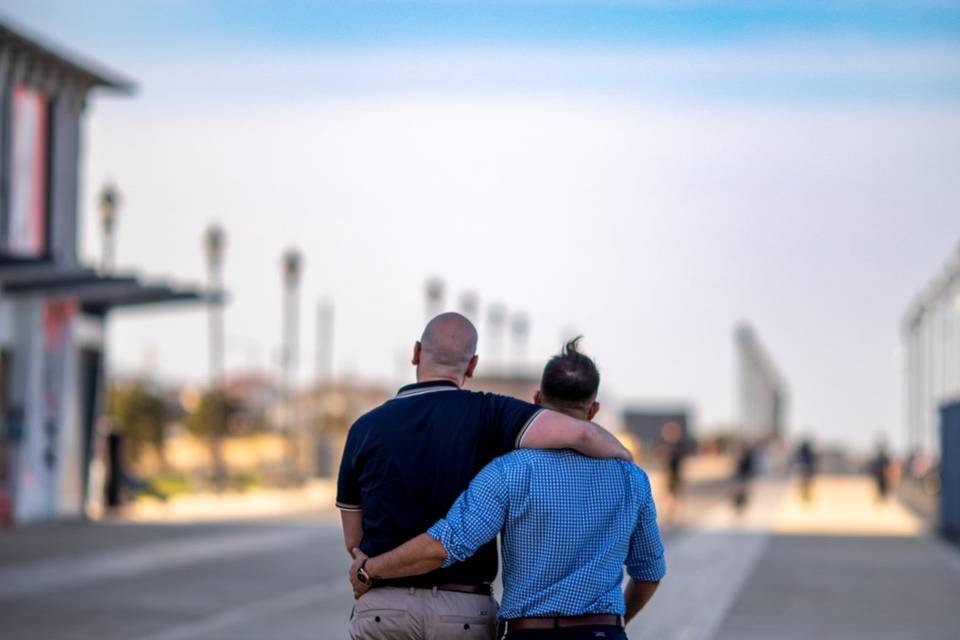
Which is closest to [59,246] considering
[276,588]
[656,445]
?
[276,588]

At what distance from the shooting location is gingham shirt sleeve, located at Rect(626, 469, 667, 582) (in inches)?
238

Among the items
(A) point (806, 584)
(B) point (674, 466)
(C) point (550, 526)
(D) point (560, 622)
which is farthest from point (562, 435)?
(B) point (674, 466)

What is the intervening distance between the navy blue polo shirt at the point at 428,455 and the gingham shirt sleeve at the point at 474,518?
0.32ft

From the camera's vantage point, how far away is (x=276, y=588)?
20.1 meters

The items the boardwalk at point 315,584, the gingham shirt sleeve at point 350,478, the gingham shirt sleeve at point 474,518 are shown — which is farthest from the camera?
the boardwalk at point 315,584

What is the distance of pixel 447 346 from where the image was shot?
603cm

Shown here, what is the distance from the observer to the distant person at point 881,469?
47.6 m

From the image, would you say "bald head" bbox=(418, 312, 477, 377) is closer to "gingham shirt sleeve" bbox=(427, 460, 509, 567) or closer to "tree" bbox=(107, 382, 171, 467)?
"gingham shirt sleeve" bbox=(427, 460, 509, 567)

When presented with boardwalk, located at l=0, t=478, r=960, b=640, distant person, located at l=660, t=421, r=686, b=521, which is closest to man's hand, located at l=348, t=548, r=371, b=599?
boardwalk, located at l=0, t=478, r=960, b=640

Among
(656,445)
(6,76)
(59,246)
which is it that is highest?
(6,76)

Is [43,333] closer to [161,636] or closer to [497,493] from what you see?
[161,636]

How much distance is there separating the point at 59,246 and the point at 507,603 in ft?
99.4

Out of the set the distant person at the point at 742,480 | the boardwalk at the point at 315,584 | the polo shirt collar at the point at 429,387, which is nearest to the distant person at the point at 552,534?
the polo shirt collar at the point at 429,387

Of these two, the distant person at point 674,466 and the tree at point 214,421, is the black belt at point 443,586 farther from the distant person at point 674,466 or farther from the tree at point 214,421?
the tree at point 214,421
